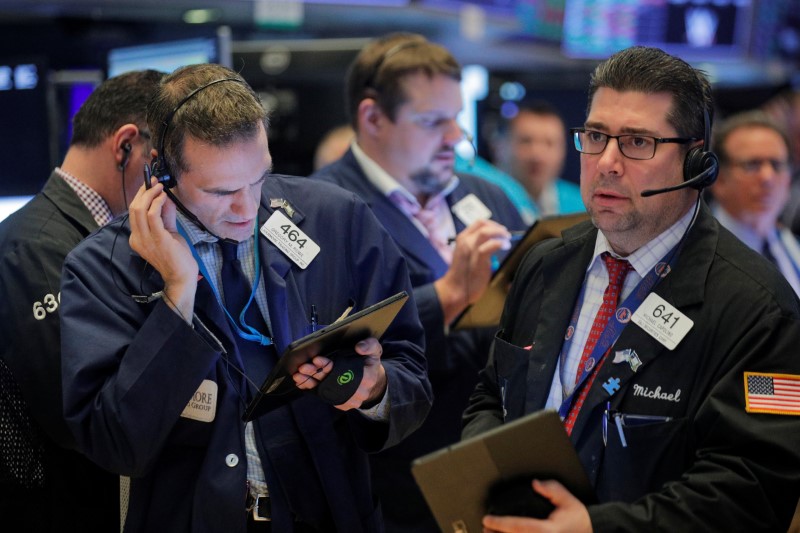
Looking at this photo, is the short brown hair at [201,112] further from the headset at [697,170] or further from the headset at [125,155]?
the headset at [697,170]

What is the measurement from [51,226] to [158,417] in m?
0.73

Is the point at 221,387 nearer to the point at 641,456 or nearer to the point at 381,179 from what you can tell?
the point at 641,456

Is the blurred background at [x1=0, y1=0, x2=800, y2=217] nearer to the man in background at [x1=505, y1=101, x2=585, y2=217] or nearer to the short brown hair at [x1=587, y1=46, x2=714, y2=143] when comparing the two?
the man in background at [x1=505, y1=101, x2=585, y2=217]

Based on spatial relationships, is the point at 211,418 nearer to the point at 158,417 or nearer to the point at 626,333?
the point at 158,417

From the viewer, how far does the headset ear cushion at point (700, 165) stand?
1.94m

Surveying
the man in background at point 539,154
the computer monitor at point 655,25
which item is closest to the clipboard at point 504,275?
the man in background at point 539,154

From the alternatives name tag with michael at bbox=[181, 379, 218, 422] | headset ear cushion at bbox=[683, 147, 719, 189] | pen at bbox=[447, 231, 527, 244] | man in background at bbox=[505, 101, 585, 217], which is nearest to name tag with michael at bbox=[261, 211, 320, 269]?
name tag with michael at bbox=[181, 379, 218, 422]

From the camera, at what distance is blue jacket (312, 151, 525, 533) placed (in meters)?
2.88

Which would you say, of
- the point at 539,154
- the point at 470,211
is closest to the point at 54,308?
the point at 470,211

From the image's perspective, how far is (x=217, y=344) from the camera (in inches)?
81.9

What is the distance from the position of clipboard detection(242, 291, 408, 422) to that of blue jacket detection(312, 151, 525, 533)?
2.92 feet

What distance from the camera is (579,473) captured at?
5.66ft

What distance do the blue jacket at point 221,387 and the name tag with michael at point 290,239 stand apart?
2cm

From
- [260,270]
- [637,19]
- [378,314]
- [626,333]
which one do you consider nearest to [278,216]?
[260,270]
